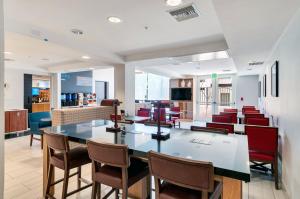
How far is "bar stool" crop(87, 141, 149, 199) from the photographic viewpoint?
57.8 inches

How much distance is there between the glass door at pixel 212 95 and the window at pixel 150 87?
218 centimetres

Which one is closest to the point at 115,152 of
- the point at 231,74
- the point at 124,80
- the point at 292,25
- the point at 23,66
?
the point at 292,25

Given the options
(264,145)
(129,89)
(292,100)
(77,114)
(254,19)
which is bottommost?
(264,145)

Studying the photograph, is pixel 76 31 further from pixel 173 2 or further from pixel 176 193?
pixel 176 193

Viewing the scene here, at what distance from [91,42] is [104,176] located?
3.18 metres

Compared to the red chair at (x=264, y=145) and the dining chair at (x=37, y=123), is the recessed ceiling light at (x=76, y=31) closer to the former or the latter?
the dining chair at (x=37, y=123)

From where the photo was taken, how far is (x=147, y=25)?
300cm

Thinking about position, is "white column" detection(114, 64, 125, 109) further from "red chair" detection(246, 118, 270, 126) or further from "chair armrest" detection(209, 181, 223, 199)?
"chair armrest" detection(209, 181, 223, 199)

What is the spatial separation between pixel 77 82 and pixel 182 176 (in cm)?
867

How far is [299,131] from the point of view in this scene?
201cm

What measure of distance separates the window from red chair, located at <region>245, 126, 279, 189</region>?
789 centimetres

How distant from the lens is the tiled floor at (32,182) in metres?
2.61

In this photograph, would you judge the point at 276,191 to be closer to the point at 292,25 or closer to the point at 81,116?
the point at 292,25

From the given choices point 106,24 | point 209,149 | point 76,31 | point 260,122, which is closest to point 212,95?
point 260,122
